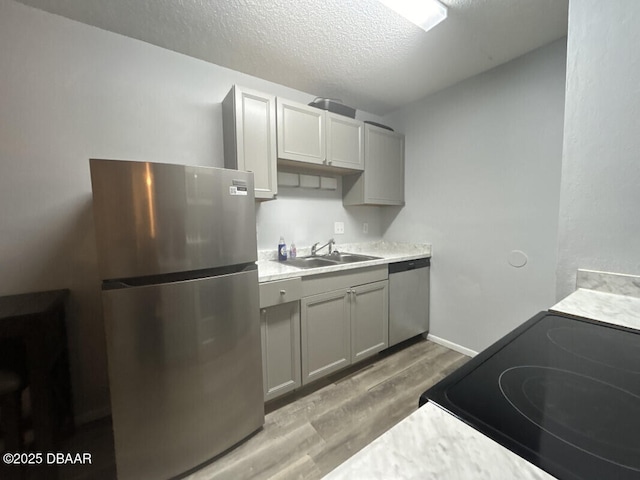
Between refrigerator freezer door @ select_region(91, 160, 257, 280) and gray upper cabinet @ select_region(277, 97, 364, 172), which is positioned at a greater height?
gray upper cabinet @ select_region(277, 97, 364, 172)

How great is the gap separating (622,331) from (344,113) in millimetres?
2164

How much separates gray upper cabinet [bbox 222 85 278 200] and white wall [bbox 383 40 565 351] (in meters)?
1.53

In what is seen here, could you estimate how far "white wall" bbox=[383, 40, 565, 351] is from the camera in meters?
1.77

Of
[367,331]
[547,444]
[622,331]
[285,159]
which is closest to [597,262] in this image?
[622,331]

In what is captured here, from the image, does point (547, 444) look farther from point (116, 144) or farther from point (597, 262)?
point (116, 144)

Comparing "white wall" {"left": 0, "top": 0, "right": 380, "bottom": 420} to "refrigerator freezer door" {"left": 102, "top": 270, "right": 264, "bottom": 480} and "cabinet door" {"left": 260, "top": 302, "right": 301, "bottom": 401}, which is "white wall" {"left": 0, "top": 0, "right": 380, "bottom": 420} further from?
"cabinet door" {"left": 260, "top": 302, "right": 301, "bottom": 401}

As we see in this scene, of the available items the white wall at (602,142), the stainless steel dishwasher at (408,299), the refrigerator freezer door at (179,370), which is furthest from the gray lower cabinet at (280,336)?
the white wall at (602,142)

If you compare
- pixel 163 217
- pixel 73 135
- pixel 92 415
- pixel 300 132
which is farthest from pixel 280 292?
pixel 73 135

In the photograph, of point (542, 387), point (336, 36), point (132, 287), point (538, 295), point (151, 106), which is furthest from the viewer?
point (538, 295)

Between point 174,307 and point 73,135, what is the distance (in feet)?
4.21

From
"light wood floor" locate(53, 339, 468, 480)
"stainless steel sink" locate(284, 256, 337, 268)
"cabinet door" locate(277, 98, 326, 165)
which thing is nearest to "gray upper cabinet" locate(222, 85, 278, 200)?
"cabinet door" locate(277, 98, 326, 165)

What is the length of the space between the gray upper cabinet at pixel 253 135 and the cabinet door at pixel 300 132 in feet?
0.23

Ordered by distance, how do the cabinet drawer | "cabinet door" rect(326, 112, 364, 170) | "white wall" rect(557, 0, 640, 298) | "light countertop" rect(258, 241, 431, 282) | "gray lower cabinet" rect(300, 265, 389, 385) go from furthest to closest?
"cabinet door" rect(326, 112, 364, 170)
"gray lower cabinet" rect(300, 265, 389, 385)
"light countertop" rect(258, 241, 431, 282)
the cabinet drawer
"white wall" rect(557, 0, 640, 298)

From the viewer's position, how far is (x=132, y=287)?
3.56ft
